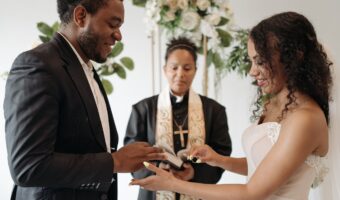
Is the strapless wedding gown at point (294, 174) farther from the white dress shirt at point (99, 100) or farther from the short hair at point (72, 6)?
the short hair at point (72, 6)

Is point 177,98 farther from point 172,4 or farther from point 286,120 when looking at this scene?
point 286,120

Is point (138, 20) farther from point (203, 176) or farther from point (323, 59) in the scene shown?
point (323, 59)

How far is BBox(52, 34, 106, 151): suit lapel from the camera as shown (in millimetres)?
1146

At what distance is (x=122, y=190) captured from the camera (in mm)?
3494

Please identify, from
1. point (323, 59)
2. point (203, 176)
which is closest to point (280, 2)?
point (203, 176)

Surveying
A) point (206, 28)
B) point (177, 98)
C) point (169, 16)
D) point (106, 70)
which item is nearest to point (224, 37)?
point (206, 28)

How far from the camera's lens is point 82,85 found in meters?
1.17

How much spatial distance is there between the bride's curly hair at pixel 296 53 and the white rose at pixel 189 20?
106 cm

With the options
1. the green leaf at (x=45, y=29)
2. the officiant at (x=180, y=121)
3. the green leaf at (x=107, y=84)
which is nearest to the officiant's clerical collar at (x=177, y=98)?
the officiant at (x=180, y=121)

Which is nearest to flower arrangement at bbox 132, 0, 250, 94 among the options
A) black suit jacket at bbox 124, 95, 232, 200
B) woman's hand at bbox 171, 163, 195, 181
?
black suit jacket at bbox 124, 95, 232, 200

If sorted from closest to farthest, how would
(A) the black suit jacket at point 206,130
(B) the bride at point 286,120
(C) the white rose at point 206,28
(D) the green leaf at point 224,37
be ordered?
(B) the bride at point 286,120
(A) the black suit jacket at point 206,130
(C) the white rose at point 206,28
(D) the green leaf at point 224,37

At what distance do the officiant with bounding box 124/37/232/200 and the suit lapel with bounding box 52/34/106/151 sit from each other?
3.21 feet

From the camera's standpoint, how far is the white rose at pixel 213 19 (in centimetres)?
240

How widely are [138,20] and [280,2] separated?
1231 millimetres
